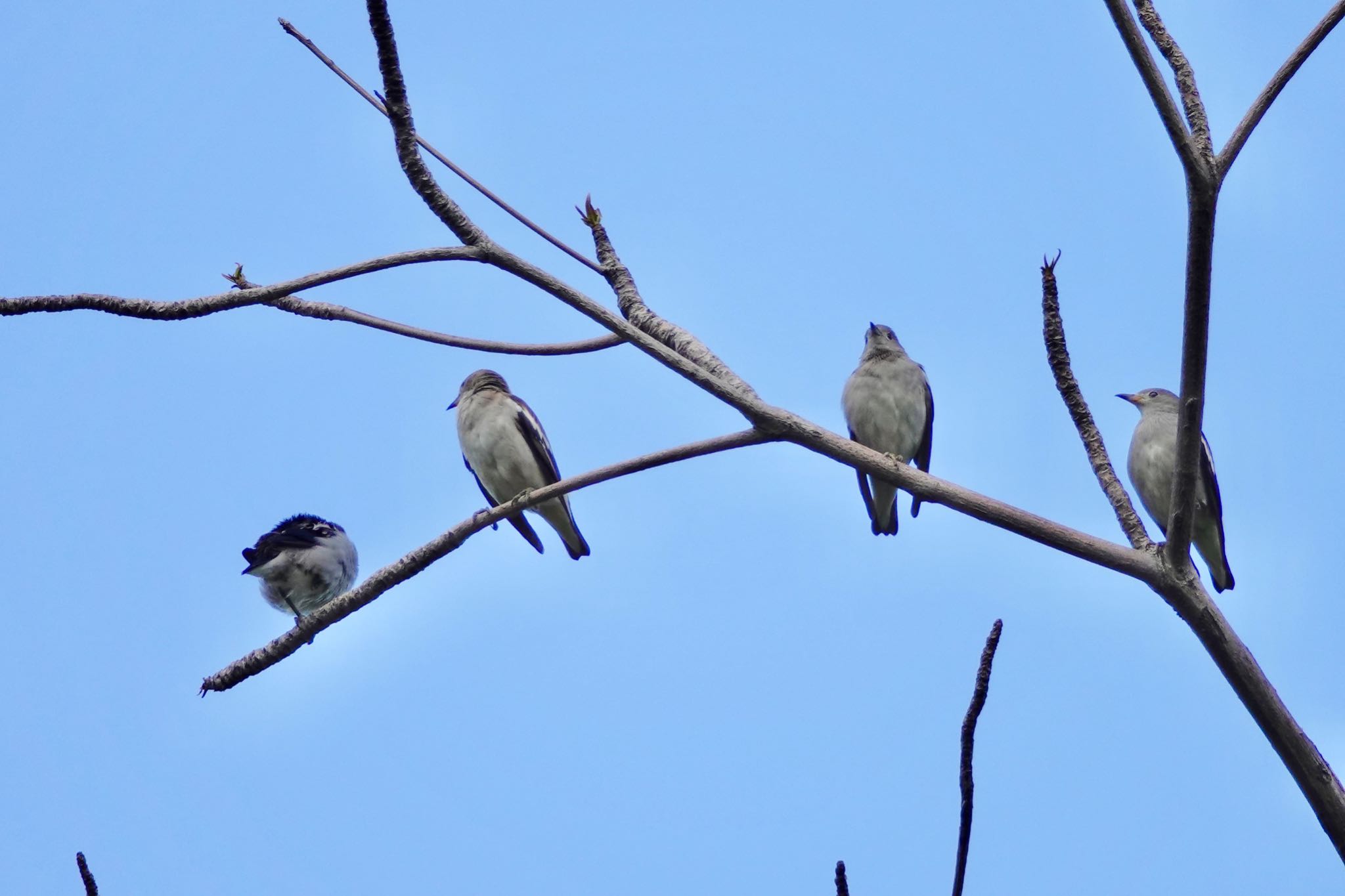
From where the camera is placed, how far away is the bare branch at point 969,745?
2639 mm

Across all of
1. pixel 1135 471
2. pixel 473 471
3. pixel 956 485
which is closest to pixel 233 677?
pixel 956 485

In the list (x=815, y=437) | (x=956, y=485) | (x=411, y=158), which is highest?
(x=411, y=158)

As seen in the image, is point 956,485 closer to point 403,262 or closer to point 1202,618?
point 1202,618

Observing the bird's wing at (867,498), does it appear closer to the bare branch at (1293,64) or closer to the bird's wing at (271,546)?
the bird's wing at (271,546)

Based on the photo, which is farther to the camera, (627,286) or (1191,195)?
(627,286)

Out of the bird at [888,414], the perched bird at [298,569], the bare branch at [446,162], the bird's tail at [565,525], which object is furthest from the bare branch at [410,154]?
the perched bird at [298,569]

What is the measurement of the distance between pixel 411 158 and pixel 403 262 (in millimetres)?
353

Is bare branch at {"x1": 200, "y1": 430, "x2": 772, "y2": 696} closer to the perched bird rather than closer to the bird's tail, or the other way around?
the bird's tail

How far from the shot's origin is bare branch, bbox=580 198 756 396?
4.45m

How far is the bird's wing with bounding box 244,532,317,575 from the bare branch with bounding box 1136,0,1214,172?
848 cm

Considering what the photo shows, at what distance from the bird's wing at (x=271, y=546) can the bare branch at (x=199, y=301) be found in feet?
22.2

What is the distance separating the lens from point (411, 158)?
4.50 metres

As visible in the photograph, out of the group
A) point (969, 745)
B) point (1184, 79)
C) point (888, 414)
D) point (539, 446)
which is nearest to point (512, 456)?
point (539, 446)

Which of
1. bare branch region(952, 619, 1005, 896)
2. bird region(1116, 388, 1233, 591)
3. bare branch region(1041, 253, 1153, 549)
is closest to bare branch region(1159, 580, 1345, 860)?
bare branch region(1041, 253, 1153, 549)
